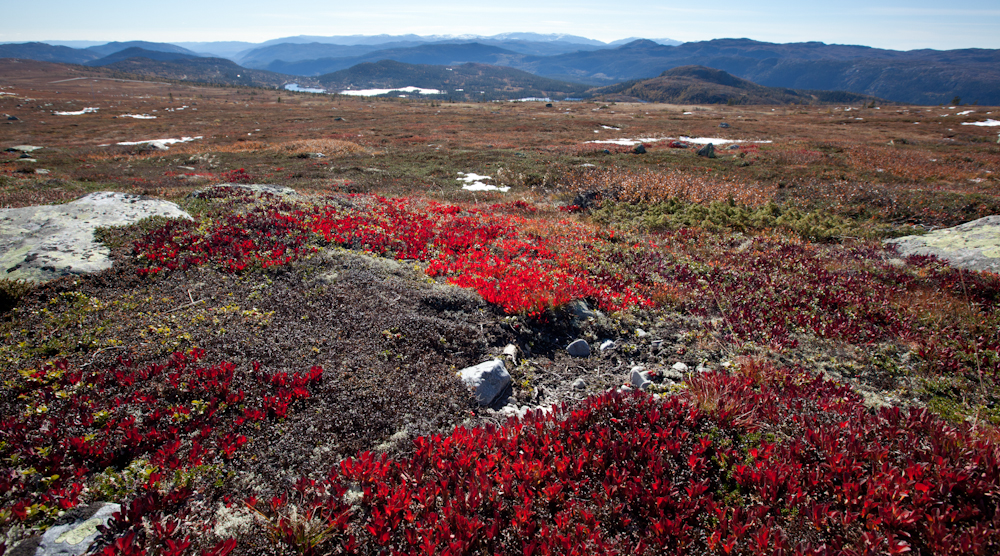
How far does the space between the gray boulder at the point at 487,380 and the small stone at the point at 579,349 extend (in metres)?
1.68

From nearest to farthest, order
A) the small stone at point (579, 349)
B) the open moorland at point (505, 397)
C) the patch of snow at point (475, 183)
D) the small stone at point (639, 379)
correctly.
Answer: the open moorland at point (505, 397) < the small stone at point (639, 379) < the small stone at point (579, 349) < the patch of snow at point (475, 183)

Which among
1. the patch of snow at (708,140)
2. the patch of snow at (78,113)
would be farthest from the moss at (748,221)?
the patch of snow at (78,113)

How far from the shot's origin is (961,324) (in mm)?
7336

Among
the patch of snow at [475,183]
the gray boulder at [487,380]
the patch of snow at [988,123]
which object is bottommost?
the gray boulder at [487,380]

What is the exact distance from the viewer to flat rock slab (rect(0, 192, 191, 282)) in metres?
7.29

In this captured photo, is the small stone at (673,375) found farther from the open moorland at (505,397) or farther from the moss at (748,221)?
the moss at (748,221)

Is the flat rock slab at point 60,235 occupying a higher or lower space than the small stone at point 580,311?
higher

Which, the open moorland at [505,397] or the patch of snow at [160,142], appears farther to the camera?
the patch of snow at [160,142]

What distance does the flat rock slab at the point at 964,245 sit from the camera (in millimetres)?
10102

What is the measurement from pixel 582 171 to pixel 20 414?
88.0 feet

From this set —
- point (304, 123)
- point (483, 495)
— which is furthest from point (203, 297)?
point (304, 123)

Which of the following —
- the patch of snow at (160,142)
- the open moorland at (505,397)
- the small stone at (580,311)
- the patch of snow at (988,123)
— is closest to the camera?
the open moorland at (505,397)

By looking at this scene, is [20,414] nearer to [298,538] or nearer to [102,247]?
[298,538]

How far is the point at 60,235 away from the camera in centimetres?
843
